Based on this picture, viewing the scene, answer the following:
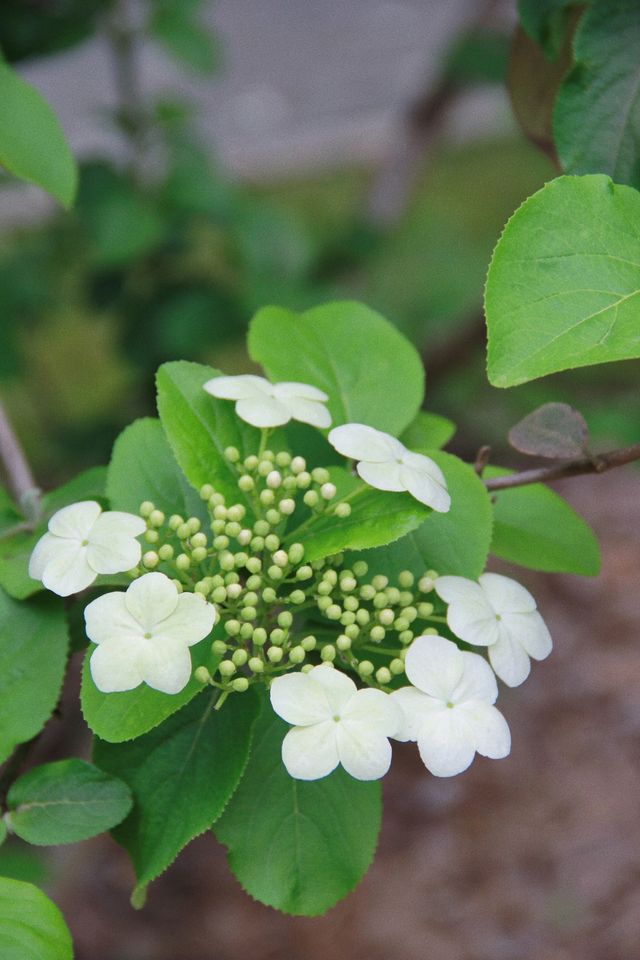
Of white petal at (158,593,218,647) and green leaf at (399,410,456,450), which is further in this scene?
green leaf at (399,410,456,450)

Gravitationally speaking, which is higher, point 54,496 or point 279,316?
point 279,316

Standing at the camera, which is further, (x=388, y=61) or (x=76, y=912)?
(x=388, y=61)

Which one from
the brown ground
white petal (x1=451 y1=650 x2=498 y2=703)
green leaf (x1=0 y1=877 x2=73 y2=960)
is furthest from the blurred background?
green leaf (x1=0 y1=877 x2=73 y2=960)

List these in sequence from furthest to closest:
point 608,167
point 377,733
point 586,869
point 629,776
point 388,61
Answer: point 388,61 → point 629,776 → point 586,869 → point 608,167 → point 377,733

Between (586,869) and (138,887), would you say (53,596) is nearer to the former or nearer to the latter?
(138,887)

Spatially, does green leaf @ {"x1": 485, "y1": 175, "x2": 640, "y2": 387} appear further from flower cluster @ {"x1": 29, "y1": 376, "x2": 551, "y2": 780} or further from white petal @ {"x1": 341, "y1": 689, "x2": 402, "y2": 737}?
white petal @ {"x1": 341, "y1": 689, "x2": 402, "y2": 737}

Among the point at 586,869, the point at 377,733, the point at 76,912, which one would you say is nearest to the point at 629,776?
the point at 586,869

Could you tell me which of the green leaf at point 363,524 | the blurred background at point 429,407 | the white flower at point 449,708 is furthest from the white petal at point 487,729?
the blurred background at point 429,407
